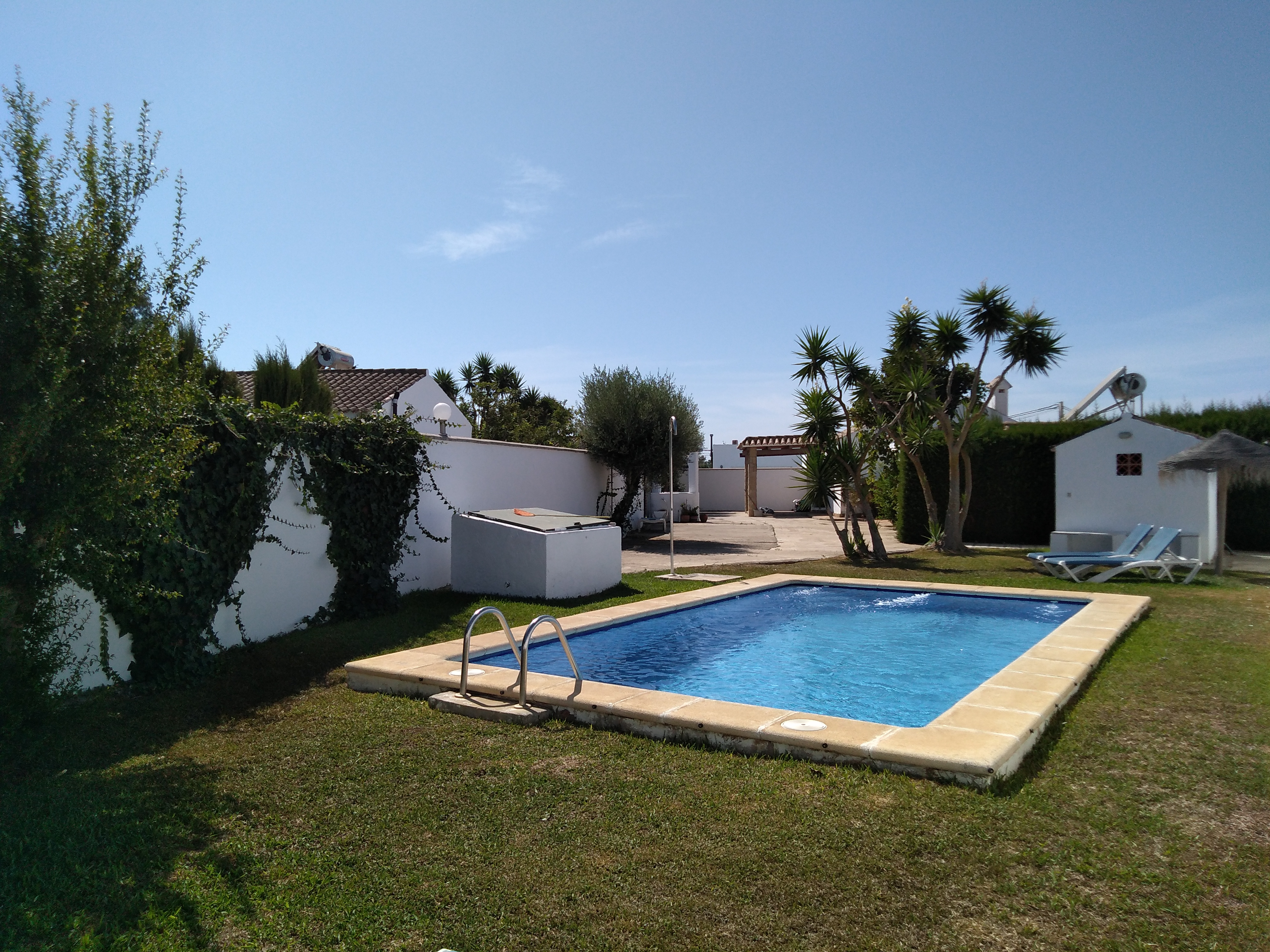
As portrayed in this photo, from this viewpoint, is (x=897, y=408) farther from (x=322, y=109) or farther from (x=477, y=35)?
(x=322, y=109)

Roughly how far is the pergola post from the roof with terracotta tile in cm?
1665

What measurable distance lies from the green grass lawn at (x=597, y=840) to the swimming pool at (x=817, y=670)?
0.18 meters

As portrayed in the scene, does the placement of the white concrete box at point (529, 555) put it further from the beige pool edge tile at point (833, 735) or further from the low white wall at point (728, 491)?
the low white wall at point (728, 491)

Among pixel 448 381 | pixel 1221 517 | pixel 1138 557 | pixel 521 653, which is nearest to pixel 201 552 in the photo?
pixel 521 653

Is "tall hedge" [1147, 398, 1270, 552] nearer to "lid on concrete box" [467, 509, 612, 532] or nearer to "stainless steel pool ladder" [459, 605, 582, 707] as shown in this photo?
"lid on concrete box" [467, 509, 612, 532]

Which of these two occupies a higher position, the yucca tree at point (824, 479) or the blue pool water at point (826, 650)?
the yucca tree at point (824, 479)

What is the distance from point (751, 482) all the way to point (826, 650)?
26189 mm

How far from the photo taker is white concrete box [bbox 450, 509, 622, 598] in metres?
10.6

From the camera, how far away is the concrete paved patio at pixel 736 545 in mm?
15930

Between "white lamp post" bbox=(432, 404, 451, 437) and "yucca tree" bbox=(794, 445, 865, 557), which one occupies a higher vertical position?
"white lamp post" bbox=(432, 404, 451, 437)

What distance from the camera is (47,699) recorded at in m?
4.63

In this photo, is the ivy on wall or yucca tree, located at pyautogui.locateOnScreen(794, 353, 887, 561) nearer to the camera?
the ivy on wall

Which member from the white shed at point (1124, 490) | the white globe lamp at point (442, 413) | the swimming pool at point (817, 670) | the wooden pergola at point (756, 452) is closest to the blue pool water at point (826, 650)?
the swimming pool at point (817, 670)

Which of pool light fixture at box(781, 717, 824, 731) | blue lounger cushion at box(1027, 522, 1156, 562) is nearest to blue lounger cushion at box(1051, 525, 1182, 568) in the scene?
blue lounger cushion at box(1027, 522, 1156, 562)
